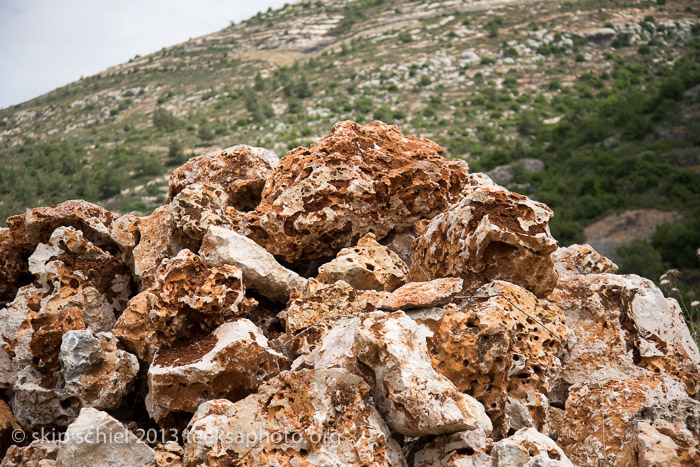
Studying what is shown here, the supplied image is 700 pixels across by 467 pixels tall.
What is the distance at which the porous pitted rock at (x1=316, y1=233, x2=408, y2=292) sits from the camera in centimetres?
461

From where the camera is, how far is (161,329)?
4.04 m

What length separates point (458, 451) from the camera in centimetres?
323

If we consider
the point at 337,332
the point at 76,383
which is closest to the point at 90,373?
the point at 76,383

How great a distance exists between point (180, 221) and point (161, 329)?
1.25m

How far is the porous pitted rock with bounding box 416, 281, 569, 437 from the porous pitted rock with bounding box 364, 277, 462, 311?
87 mm

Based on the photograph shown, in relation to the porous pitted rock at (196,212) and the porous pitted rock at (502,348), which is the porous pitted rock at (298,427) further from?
the porous pitted rock at (196,212)

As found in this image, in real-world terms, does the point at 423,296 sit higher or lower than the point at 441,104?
higher

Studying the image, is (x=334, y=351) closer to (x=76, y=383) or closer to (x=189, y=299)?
(x=189, y=299)

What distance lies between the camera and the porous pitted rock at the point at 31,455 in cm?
368

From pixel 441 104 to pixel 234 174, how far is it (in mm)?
36525

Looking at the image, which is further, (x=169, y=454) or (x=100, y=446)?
(x=169, y=454)

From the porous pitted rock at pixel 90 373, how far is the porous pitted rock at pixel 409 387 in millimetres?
1773

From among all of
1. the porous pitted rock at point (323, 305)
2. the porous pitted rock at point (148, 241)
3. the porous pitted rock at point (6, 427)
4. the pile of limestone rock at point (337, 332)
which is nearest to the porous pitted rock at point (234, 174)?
the pile of limestone rock at point (337, 332)

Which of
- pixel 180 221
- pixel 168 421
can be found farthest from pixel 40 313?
pixel 168 421
